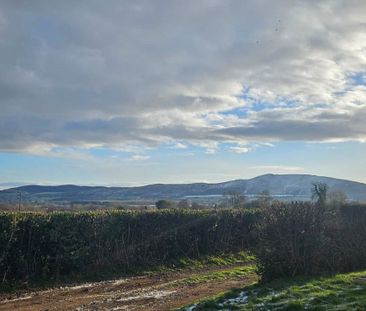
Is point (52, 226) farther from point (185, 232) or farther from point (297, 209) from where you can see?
point (297, 209)

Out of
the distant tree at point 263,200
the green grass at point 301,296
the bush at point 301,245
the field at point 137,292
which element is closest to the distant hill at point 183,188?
the distant tree at point 263,200

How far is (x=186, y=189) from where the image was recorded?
92375 mm

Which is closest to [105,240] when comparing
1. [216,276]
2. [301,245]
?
[216,276]

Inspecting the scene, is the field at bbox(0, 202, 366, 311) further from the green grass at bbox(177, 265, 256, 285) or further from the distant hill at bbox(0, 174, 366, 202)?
the distant hill at bbox(0, 174, 366, 202)

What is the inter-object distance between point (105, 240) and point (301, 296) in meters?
11.8

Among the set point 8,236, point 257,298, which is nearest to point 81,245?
point 8,236

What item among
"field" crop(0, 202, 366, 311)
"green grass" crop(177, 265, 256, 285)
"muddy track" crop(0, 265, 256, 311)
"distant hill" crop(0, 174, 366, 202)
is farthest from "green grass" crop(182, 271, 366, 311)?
"distant hill" crop(0, 174, 366, 202)

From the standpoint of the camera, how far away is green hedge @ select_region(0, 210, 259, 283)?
18.0 meters

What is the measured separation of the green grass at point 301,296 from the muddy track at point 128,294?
5.69 feet

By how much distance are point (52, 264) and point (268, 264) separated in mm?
8620

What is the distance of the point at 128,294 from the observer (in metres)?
15.0

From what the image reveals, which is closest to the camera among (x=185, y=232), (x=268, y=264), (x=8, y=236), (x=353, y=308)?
(x=353, y=308)

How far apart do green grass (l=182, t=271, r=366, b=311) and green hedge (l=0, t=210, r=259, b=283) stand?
8686mm

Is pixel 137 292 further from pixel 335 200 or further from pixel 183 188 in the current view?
pixel 183 188
